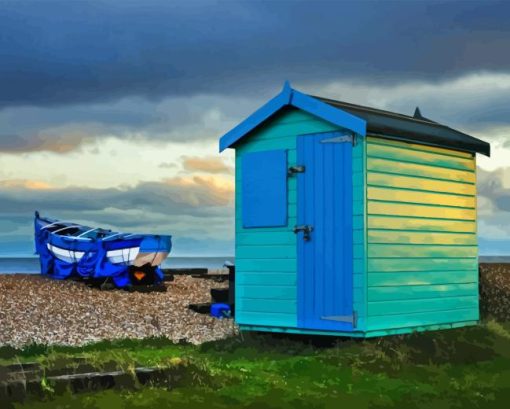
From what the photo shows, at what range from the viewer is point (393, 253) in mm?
10734

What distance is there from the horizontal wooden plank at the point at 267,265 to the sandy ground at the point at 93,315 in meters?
1.34

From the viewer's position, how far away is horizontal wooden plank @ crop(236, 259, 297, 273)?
435 inches

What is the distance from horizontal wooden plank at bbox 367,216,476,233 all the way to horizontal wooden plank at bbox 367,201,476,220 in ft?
0.19

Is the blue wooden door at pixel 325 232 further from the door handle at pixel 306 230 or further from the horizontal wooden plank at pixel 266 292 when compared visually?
the horizontal wooden plank at pixel 266 292

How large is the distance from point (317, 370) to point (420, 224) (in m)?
3.30

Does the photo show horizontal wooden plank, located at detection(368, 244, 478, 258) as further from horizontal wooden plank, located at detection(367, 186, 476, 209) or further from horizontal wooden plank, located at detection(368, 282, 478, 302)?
horizontal wooden plank, located at detection(367, 186, 476, 209)

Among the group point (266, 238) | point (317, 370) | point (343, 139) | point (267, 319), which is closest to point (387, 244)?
point (343, 139)

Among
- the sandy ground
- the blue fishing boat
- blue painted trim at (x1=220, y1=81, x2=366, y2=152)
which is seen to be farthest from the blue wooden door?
the blue fishing boat

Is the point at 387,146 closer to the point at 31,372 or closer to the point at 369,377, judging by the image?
the point at 369,377

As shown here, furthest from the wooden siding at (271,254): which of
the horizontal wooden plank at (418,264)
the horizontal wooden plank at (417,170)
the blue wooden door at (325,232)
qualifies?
the horizontal wooden plank at (418,264)

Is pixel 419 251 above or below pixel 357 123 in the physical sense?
below

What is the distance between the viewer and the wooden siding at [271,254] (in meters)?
11.0

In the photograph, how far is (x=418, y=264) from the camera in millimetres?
11297

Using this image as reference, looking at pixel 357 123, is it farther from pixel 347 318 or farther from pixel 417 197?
pixel 347 318
